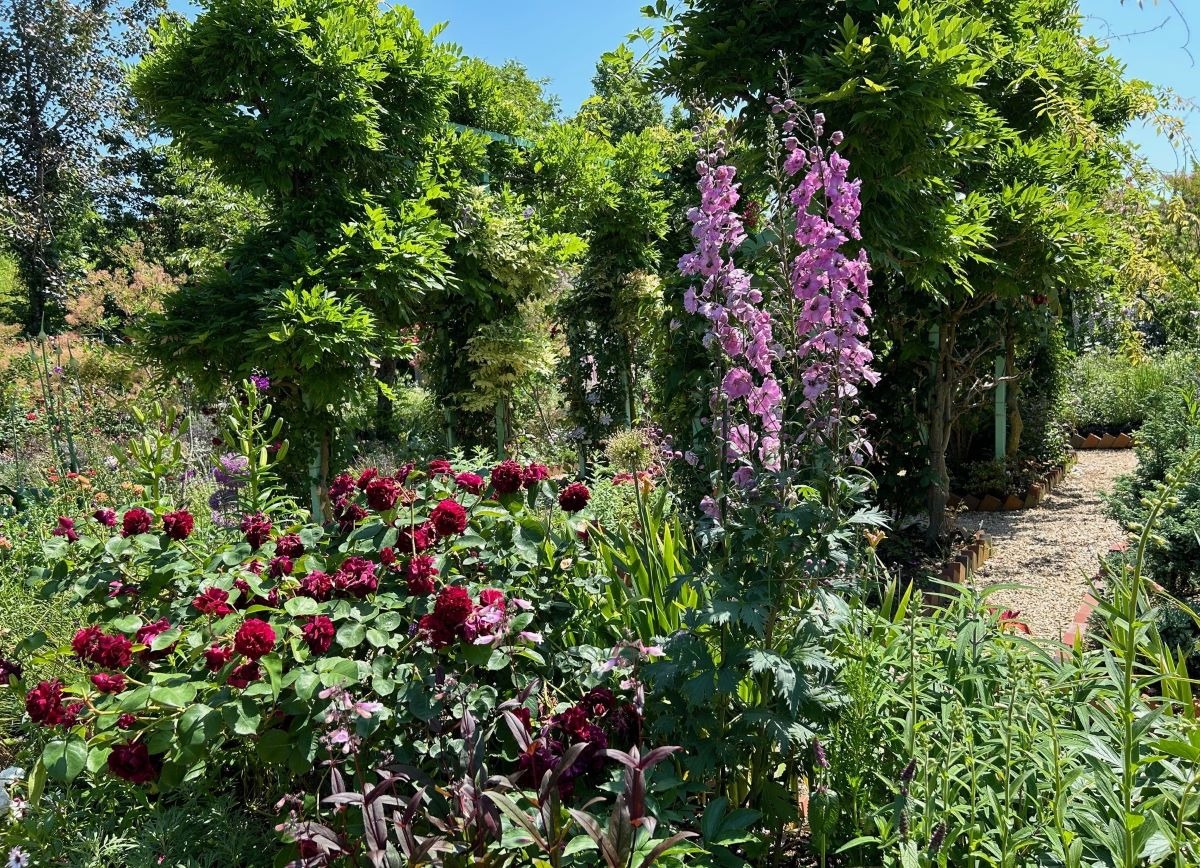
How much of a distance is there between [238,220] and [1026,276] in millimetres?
6087

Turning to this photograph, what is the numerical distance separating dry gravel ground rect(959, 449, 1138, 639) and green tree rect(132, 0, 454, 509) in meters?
3.37

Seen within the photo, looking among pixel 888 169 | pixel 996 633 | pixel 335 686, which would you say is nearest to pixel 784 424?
pixel 996 633

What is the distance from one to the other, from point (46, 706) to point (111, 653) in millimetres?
144

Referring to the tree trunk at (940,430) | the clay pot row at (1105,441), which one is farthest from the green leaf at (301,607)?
the clay pot row at (1105,441)

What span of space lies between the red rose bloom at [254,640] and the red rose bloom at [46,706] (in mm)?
443

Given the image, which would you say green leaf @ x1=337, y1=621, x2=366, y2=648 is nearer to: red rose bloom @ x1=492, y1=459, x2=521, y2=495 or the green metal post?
red rose bloom @ x1=492, y1=459, x2=521, y2=495

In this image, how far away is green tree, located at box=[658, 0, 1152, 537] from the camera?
329cm

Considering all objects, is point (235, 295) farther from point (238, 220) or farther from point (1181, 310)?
point (1181, 310)

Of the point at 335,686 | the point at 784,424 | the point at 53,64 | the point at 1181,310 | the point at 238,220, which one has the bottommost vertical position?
the point at 335,686

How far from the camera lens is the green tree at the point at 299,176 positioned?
3676mm

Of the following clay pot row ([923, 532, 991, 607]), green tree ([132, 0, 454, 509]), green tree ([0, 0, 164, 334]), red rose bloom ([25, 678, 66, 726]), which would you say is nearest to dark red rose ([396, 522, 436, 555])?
red rose bloom ([25, 678, 66, 726])

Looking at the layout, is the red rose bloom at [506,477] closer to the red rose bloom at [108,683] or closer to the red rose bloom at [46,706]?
the red rose bloom at [108,683]

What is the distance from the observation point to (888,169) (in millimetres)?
3531

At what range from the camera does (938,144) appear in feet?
11.9
